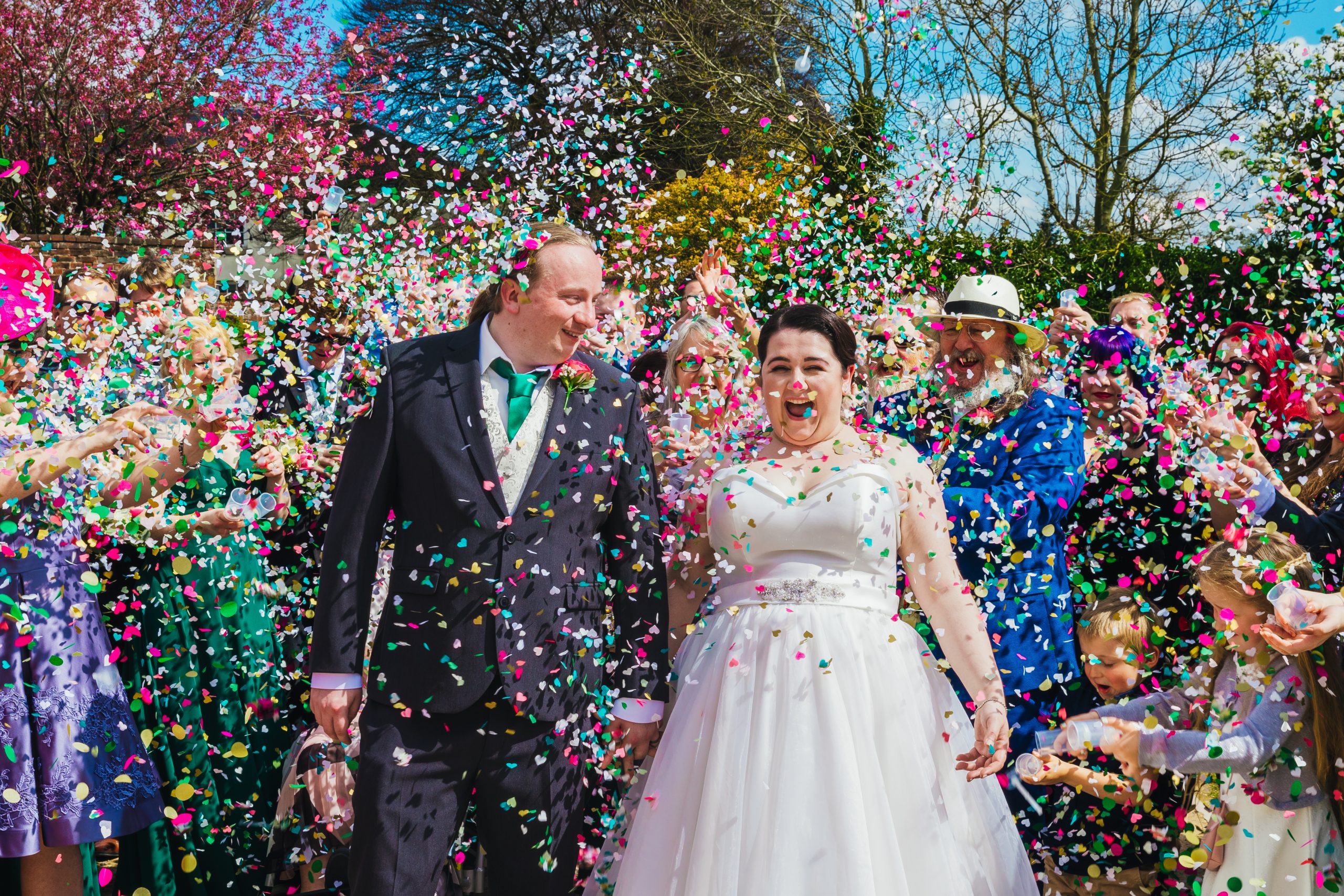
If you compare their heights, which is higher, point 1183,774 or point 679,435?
point 679,435

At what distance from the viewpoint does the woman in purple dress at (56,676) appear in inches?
144

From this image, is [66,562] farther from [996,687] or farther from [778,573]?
[996,687]

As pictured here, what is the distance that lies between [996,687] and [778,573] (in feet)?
2.22

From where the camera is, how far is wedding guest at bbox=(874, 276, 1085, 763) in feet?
13.0

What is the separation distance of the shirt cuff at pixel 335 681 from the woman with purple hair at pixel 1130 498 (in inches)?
108

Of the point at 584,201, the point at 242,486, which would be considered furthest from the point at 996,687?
the point at 242,486

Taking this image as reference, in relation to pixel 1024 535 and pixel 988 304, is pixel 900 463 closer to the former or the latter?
pixel 1024 535

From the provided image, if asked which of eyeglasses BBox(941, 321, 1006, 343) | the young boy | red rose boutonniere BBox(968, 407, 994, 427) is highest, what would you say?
eyeglasses BBox(941, 321, 1006, 343)

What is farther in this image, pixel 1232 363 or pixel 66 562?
pixel 1232 363

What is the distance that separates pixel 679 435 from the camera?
14.4 feet

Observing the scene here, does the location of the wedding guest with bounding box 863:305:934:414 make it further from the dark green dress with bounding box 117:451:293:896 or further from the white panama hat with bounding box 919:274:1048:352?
the dark green dress with bounding box 117:451:293:896

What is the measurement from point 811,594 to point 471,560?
3.19 feet

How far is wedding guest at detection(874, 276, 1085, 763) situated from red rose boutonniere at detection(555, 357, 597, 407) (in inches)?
55.0

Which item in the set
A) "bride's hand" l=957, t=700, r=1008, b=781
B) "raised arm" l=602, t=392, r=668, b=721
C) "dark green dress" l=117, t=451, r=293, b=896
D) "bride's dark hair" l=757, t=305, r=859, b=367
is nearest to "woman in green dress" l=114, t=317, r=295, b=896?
"dark green dress" l=117, t=451, r=293, b=896
